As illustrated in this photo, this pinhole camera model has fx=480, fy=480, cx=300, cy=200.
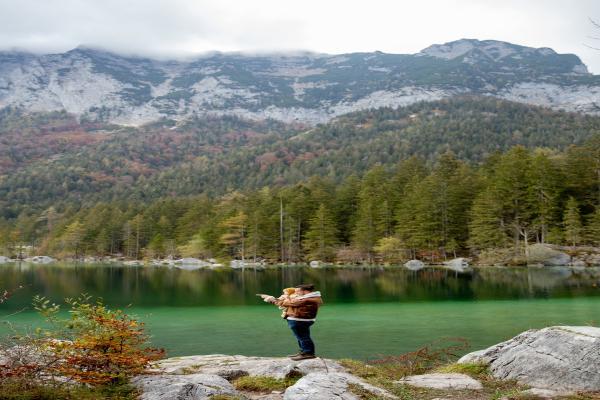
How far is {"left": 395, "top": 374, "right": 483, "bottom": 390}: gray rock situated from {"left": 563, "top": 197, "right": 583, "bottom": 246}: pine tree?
5544cm

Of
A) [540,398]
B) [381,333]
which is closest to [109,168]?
[381,333]

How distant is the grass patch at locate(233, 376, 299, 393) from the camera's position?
26.5ft

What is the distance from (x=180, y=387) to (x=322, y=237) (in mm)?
68050

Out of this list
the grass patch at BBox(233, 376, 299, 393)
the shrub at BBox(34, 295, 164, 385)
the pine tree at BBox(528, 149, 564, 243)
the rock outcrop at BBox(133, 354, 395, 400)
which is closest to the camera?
the rock outcrop at BBox(133, 354, 395, 400)

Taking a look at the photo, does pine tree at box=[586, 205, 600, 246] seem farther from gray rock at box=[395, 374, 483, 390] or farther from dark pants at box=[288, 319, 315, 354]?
dark pants at box=[288, 319, 315, 354]

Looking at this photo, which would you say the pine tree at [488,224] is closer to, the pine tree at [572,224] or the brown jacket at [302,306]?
the pine tree at [572,224]

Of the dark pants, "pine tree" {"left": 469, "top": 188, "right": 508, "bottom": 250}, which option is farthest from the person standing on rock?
"pine tree" {"left": 469, "top": 188, "right": 508, "bottom": 250}

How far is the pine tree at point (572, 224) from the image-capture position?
5675 centimetres

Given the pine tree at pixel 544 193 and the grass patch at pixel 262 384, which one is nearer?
the grass patch at pixel 262 384

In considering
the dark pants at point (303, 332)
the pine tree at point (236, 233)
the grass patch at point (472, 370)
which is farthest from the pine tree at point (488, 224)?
the dark pants at point (303, 332)

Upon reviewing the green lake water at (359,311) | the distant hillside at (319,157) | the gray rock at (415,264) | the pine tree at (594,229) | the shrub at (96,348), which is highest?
the distant hillside at (319,157)

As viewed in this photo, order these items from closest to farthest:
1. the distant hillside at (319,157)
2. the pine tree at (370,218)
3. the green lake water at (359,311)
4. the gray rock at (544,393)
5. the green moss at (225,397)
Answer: the green moss at (225,397), the gray rock at (544,393), the green lake water at (359,311), the pine tree at (370,218), the distant hillside at (319,157)

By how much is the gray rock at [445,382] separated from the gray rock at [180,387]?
11.2ft

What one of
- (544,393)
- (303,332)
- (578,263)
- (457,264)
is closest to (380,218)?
(457,264)
